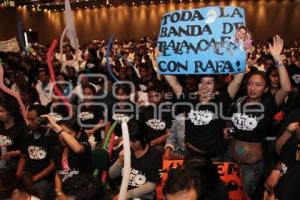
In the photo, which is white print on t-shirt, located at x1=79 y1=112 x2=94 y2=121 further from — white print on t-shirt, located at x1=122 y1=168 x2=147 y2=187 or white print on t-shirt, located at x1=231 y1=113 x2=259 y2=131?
white print on t-shirt, located at x1=231 y1=113 x2=259 y2=131

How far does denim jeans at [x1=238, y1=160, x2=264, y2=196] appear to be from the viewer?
3.60 meters

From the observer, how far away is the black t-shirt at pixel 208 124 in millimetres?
3658

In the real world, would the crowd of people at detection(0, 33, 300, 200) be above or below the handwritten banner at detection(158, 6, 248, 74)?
below

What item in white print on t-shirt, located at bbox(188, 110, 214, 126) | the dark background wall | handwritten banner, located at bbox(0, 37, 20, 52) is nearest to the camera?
white print on t-shirt, located at bbox(188, 110, 214, 126)

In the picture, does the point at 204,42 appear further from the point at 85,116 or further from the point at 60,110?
the point at 85,116

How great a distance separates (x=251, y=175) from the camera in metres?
3.61

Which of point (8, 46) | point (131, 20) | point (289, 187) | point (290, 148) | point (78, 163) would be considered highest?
point (289, 187)

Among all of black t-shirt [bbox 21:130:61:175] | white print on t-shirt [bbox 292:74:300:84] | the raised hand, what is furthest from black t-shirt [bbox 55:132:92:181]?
white print on t-shirt [bbox 292:74:300:84]

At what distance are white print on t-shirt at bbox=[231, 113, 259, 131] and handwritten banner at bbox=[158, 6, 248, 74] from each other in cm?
58

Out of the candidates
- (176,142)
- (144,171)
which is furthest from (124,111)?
(144,171)

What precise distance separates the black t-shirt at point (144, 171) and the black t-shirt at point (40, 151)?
3.31ft

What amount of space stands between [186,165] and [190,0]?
2057cm

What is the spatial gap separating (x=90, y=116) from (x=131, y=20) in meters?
21.0

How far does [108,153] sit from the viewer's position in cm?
373
